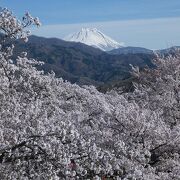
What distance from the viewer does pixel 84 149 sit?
10.6 meters

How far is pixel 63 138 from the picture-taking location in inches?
408

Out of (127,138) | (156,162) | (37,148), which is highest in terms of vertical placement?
(37,148)

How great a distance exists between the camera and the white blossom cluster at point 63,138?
10.6m

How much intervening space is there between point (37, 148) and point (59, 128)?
859 millimetres

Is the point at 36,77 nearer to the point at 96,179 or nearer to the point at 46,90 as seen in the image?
the point at 46,90

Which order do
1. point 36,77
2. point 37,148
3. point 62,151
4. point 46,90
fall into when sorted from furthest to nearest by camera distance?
point 46,90 → point 36,77 → point 37,148 → point 62,151

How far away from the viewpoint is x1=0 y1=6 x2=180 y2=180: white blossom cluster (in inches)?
418

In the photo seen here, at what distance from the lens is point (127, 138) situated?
18.8m

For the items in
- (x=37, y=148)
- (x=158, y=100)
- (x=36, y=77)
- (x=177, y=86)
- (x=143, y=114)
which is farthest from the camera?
(x=177, y=86)

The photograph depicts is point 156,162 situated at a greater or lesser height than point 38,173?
lesser

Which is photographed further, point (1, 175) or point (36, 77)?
point (36, 77)

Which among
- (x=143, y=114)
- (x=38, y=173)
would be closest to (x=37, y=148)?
(x=38, y=173)

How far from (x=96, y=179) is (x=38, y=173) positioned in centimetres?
151

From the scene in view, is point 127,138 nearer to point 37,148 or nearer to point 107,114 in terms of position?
point 107,114
